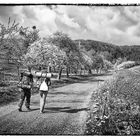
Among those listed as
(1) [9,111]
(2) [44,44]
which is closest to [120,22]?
(1) [9,111]

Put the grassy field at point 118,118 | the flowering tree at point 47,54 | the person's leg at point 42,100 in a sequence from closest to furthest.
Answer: the grassy field at point 118,118
the person's leg at point 42,100
the flowering tree at point 47,54

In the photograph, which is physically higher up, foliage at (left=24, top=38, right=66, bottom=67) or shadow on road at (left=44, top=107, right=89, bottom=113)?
foliage at (left=24, top=38, right=66, bottom=67)

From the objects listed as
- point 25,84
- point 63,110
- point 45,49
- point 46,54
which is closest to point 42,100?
point 25,84

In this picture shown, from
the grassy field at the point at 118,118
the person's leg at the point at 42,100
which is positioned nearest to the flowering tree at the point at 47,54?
the person's leg at the point at 42,100

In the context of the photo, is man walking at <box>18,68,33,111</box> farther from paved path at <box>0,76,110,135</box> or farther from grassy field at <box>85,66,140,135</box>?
grassy field at <box>85,66,140,135</box>

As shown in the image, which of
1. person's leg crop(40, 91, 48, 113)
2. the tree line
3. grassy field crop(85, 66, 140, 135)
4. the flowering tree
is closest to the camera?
grassy field crop(85, 66, 140, 135)

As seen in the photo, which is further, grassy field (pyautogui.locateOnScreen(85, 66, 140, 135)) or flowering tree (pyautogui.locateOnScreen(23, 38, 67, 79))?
flowering tree (pyautogui.locateOnScreen(23, 38, 67, 79))

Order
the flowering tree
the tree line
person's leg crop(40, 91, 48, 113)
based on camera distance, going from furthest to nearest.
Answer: the flowering tree → the tree line → person's leg crop(40, 91, 48, 113)

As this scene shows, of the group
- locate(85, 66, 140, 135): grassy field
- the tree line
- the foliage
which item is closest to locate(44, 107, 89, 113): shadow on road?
locate(85, 66, 140, 135): grassy field

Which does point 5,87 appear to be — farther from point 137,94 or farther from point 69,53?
point 69,53

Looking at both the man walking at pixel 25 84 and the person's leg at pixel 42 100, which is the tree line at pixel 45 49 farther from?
the person's leg at pixel 42 100

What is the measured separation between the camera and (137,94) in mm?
7621

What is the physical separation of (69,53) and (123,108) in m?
19.0

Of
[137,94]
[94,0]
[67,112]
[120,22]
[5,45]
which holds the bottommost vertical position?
[67,112]
